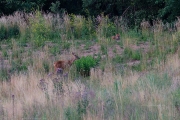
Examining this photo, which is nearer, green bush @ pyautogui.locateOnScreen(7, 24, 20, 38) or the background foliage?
green bush @ pyautogui.locateOnScreen(7, 24, 20, 38)

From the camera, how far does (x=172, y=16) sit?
2030cm

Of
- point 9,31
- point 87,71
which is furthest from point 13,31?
point 87,71

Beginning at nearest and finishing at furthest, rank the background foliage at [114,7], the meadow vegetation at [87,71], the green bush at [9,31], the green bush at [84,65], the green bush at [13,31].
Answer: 1. the meadow vegetation at [87,71]
2. the green bush at [84,65]
3. the green bush at [9,31]
4. the green bush at [13,31]
5. the background foliage at [114,7]

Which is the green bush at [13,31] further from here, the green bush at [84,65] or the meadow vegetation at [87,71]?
the green bush at [84,65]

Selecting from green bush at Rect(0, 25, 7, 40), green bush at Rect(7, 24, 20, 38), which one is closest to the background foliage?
green bush at Rect(7, 24, 20, 38)

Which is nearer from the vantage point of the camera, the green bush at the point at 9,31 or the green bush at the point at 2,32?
the green bush at the point at 2,32

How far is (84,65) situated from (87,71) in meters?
0.23

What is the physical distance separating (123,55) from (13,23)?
21.0 ft

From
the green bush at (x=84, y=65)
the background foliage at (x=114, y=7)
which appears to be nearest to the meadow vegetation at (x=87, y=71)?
the green bush at (x=84, y=65)

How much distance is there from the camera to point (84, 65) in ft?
37.8

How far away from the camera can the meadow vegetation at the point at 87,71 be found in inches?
253

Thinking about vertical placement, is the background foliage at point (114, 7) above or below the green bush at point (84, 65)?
above

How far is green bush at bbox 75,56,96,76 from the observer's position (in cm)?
1150

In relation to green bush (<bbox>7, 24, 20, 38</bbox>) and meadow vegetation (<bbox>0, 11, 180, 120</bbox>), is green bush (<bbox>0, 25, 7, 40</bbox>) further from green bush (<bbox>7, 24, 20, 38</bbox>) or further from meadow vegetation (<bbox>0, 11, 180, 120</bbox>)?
green bush (<bbox>7, 24, 20, 38</bbox>)
